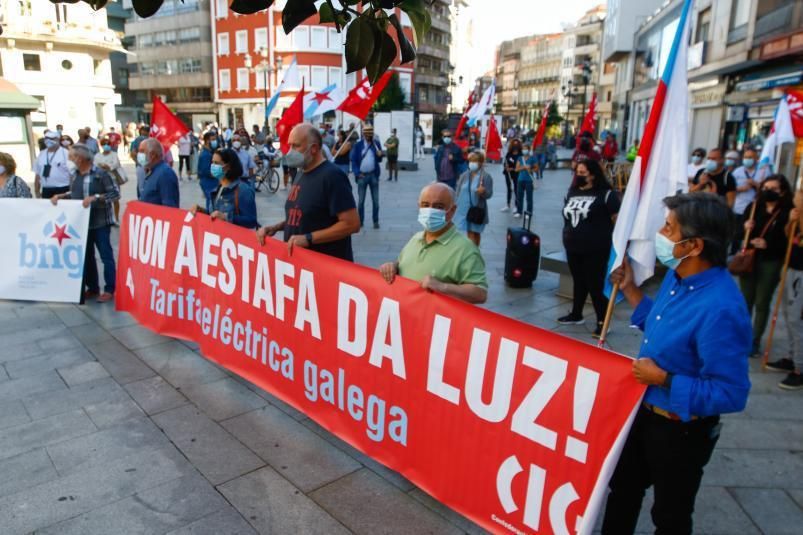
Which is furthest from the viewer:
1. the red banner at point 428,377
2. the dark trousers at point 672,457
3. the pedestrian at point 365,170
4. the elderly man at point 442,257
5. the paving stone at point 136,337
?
the pedestrian at point 365,170

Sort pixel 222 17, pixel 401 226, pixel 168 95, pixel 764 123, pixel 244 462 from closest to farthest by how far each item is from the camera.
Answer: pixel 244 462
pixel 401 226
pixel 764 123
pixel 222 17
pixel 168 95

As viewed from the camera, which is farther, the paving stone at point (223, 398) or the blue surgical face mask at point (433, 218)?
the paving stone at point (223, 398)

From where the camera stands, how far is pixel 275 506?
10.9ft

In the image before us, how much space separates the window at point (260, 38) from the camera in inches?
2201

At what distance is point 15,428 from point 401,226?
8.74 m

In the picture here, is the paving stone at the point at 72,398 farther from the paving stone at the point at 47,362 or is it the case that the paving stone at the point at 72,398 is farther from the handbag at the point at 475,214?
the handbag at the point at 475,214

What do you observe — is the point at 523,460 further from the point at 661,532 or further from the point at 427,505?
the point at 427,505

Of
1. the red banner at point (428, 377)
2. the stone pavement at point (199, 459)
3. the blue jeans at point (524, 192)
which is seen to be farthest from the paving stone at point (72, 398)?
the blue jeans at point (524, 192)

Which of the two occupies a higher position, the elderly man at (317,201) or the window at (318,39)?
the window at (318,39)

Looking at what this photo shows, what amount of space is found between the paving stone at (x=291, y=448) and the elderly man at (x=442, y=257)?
127cm

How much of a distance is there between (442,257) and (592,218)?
2.94 meters

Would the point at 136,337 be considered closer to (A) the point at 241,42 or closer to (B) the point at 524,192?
(B) the point at 524,192

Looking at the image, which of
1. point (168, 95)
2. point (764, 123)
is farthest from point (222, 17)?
point (764, 123)

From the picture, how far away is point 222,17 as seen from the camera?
59.4 metres
